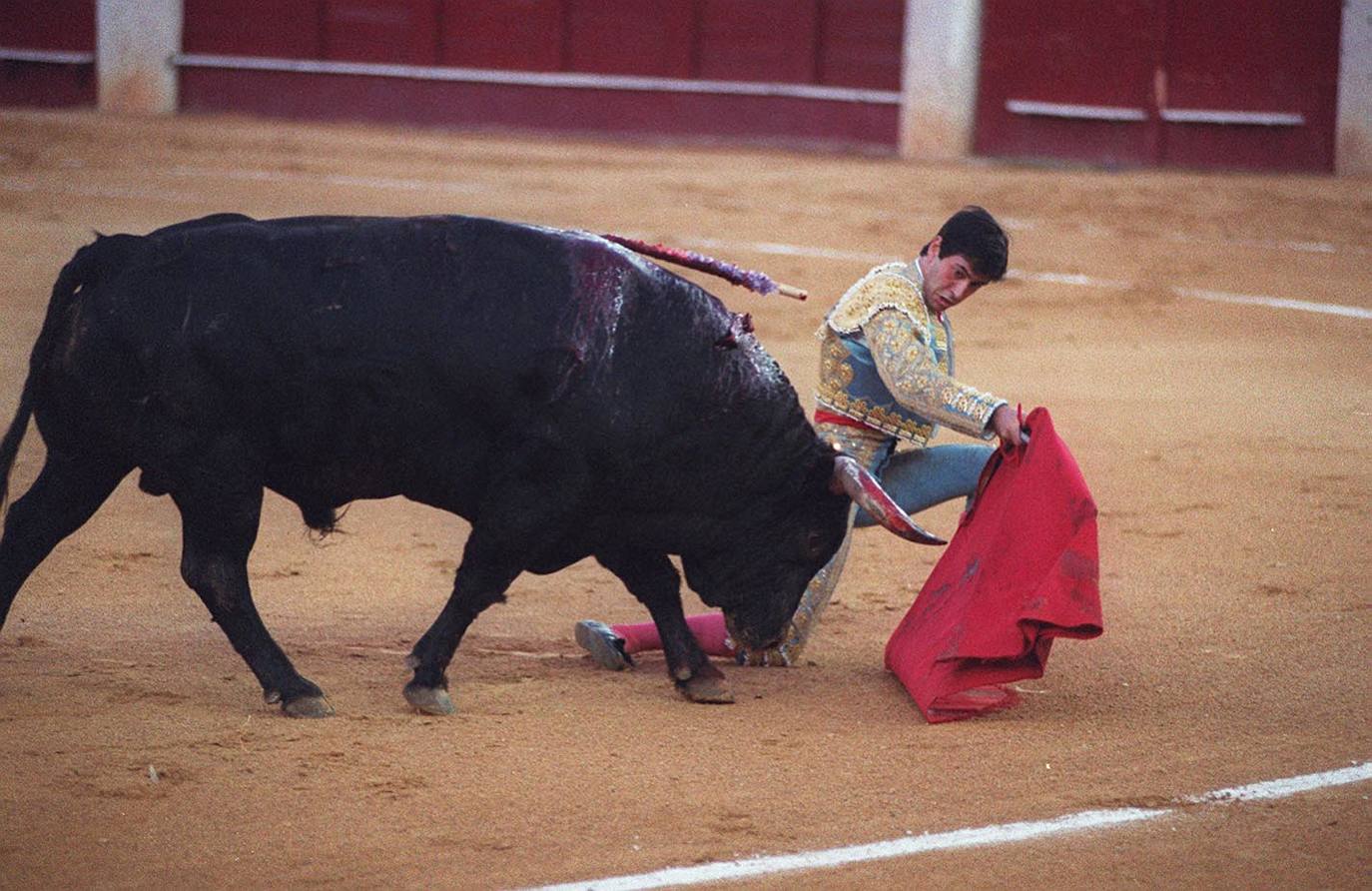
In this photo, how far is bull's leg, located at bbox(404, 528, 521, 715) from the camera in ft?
13.0

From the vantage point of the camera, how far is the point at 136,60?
1819cm

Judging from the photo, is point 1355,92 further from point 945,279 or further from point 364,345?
point 364,345

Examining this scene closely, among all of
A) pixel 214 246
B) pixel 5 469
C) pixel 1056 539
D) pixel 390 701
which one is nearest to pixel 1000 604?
pixel 1056 539

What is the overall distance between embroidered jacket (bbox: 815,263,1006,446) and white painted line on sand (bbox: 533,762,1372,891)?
91 cm

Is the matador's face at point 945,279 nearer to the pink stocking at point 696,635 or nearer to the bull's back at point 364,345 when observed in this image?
the bull's back at point 364,345

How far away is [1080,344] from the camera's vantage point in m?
8.84

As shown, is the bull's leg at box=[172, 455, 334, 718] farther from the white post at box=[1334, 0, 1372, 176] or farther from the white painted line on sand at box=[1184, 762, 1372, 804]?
the white post at box=[1334, 0, 1372, 176]

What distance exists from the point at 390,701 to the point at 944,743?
46.5 inches

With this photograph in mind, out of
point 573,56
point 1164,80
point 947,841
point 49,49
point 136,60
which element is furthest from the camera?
point 49,49

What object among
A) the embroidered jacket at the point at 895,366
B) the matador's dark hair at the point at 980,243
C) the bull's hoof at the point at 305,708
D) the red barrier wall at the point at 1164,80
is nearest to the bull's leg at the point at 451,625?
the bull's hoof at the point at 305,708

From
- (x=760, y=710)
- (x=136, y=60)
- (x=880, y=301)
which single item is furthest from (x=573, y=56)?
(x=760, y=710)

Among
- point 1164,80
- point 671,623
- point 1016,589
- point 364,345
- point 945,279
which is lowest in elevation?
point 671,623

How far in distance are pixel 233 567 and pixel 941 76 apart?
12.2 metres

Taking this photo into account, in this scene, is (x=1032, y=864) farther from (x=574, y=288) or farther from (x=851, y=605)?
(x=851, y=605)
